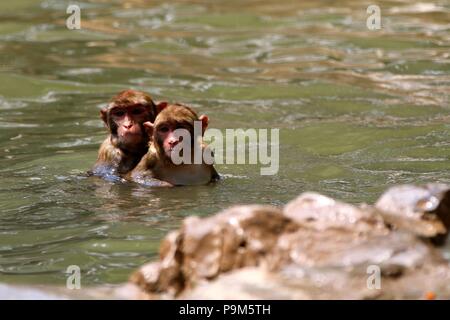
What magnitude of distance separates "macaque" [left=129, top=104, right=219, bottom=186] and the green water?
144 millimetres

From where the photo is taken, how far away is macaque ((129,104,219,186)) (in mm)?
9297

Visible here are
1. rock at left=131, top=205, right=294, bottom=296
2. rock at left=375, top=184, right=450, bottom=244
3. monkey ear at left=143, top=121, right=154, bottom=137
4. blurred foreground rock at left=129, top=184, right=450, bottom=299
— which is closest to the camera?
blurred foreground rock at left=129, top=184, right=450, bottom=299

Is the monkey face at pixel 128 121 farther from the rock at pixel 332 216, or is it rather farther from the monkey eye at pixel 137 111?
the rock at pixel 332 216

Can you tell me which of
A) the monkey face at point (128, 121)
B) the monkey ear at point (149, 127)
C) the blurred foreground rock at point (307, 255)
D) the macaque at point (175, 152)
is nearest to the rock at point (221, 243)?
the blurred foreground rock at point (307, 255)

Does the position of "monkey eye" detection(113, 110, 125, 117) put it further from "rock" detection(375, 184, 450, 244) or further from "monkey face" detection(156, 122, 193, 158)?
"rock" detection(375, 184, 450, 244)

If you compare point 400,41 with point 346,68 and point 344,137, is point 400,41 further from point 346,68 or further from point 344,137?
point 344,137

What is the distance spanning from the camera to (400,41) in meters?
16.5

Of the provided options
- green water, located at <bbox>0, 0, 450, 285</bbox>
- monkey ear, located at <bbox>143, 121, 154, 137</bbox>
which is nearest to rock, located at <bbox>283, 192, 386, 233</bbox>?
green water, located at <bbox>0, 0, 450, 285</bbox>

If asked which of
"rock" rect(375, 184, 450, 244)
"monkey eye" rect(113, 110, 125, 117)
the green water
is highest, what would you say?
"rock" rect(375, 184, 450, 244)

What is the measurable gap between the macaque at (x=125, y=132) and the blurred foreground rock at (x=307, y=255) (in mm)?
4132

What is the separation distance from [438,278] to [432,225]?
528 millimetres

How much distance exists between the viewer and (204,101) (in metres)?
13.9

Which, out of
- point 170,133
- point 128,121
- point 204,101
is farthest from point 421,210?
point 204,101

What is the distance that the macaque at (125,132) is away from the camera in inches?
384
